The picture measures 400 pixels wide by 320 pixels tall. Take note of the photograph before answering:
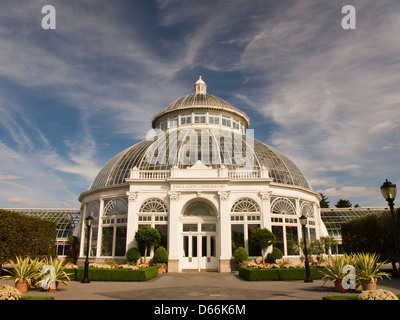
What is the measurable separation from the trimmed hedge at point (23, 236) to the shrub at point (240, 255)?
56.3ft

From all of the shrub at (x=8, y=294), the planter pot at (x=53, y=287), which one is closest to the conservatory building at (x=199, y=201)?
the planter pot at (x=53, y=287)

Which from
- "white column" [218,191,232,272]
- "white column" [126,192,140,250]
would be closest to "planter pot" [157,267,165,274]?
"white column" [126,192,140,250]

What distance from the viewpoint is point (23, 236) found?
25.1 metres

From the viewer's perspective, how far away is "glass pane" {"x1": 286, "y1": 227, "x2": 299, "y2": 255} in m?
30.0

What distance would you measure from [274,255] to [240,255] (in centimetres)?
316

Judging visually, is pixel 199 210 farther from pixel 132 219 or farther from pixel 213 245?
pixel 132 219

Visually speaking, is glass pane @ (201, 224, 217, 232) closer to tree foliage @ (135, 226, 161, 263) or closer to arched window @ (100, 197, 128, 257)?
tree foliage @ (135, 226, 161, 263)

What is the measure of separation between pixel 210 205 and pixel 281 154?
1282cm

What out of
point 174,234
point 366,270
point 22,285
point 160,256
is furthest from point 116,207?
point 366,270

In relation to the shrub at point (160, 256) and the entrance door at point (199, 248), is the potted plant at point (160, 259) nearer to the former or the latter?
the shrub at point (160, 256)
